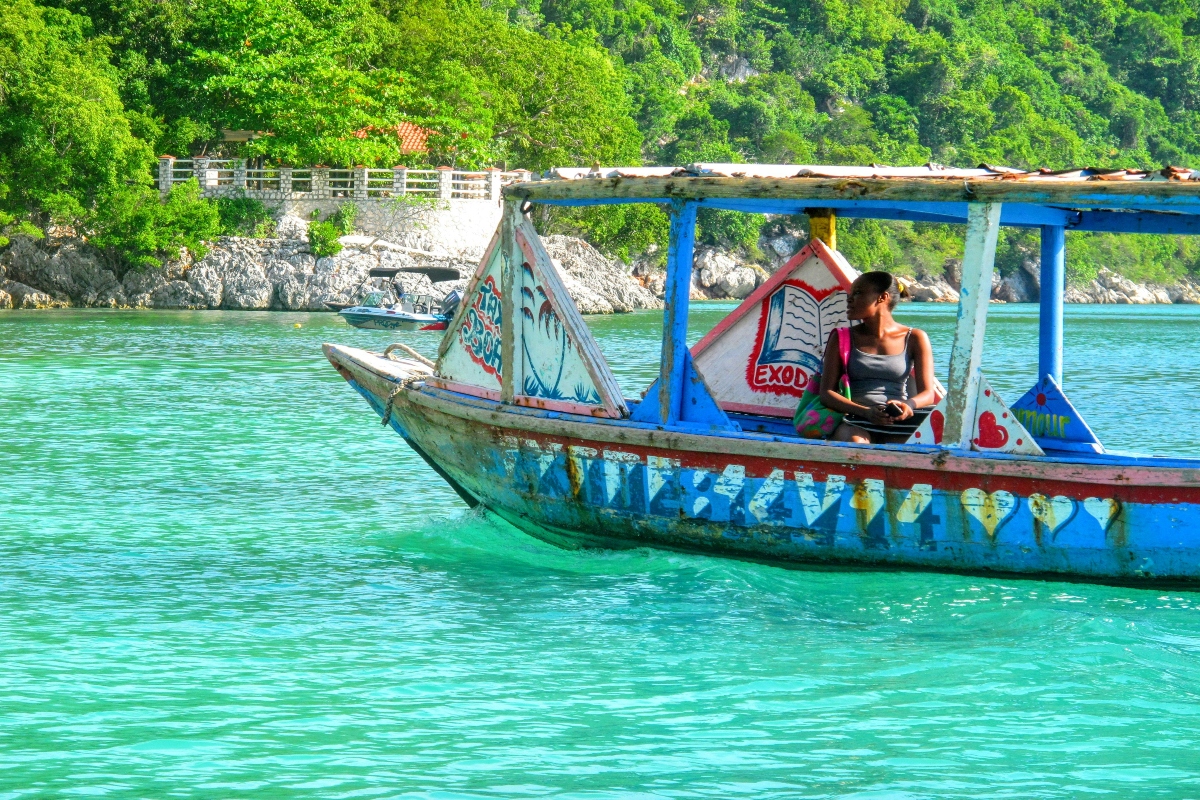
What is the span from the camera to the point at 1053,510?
636 centimetres

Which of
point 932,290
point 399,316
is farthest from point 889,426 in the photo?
point 932,290

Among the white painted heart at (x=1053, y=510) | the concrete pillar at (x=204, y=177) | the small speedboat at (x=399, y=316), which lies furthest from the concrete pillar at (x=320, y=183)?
the white painted heart at (x=1053, y=510)

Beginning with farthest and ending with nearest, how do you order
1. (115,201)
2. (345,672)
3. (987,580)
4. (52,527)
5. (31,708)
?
1. (115,201)
2. (52,527)
3. (987,580)
4. (345,672)
5. (31,708)

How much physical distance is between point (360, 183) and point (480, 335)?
37700 mm

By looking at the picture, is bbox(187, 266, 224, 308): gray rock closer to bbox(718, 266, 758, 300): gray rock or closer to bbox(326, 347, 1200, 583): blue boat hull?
bbox(718, 266, 758, 300): gray rock

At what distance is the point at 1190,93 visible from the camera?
10506 cm

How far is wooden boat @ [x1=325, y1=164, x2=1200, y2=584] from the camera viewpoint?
630cm

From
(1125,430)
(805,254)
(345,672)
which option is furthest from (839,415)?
(1125,430)

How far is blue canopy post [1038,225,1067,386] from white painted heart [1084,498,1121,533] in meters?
1.72

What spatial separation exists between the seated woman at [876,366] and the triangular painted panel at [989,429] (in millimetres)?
477

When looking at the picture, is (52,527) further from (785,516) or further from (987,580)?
(987,580)

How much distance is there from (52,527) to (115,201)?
116 ft

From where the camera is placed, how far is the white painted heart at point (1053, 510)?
6.32 metres

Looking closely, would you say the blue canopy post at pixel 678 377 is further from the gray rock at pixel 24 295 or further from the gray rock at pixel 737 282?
the gray rock at pixel 737 282
